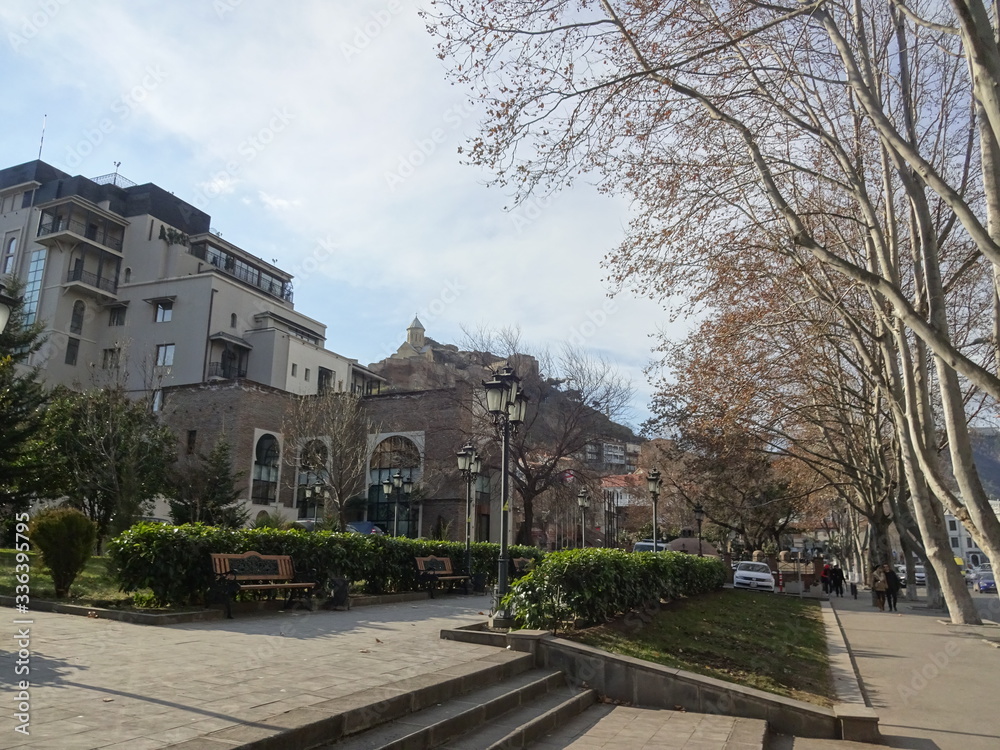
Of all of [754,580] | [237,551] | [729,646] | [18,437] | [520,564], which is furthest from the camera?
[754,580]

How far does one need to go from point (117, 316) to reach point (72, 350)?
3445mm

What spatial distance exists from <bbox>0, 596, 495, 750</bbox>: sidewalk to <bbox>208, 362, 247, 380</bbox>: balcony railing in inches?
1393

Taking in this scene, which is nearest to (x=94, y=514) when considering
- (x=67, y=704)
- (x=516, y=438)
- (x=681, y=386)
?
(x=516, y=438)

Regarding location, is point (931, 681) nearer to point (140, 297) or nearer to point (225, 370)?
point (225, 370)

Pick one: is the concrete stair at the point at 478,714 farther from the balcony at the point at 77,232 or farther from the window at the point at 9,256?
the window at the point at 9,256

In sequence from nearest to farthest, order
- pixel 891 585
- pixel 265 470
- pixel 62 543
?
pixel 62 543
pixel 891 585
pixel 265 470

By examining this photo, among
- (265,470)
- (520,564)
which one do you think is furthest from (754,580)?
(265,470)

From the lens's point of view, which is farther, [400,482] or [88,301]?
[88,301]

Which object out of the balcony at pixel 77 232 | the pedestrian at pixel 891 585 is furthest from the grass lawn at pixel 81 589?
the balcony at pixel 77 232

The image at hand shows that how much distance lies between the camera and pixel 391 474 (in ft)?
129

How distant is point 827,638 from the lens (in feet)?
44.5

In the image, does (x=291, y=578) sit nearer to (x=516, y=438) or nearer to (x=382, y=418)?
(x=516, y=438)

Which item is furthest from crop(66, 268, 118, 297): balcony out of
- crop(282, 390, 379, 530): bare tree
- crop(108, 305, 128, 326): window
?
crop(282, 390, 379, 530): bare tree

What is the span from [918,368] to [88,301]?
159 feet
